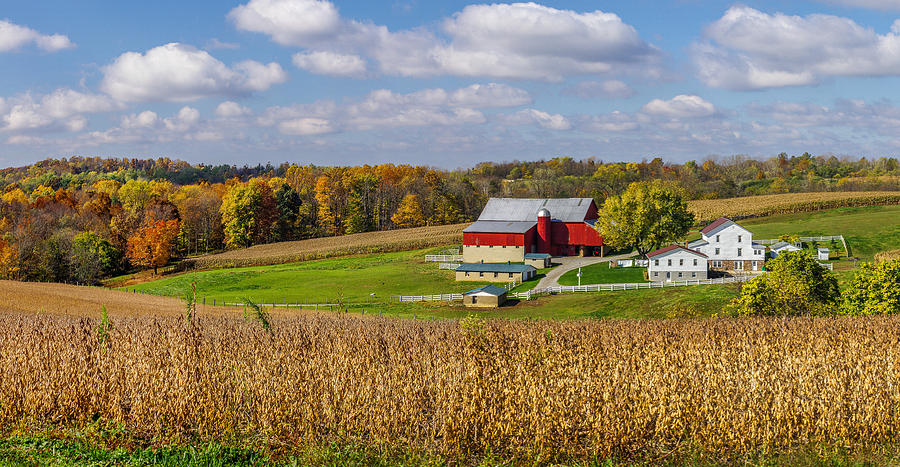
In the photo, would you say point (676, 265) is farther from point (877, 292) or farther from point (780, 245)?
point (877, 292)

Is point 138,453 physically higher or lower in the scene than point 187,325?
lower

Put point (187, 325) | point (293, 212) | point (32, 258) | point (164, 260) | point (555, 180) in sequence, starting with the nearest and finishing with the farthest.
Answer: point (187, 325) → point (32, 258) → point (164, 260) → point (293, 212) → point (555, 180)

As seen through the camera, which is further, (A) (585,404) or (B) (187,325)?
(B) (187,325)

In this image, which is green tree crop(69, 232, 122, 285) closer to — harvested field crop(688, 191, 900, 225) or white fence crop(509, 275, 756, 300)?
white fence crop(509, 275, 756, 300)

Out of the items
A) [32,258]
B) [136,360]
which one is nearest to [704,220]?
[32,258]

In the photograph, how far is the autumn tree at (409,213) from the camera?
118625 mm

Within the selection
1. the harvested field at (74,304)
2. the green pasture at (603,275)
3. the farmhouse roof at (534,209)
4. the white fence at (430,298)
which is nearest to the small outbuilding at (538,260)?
the green pasture at (603,275)

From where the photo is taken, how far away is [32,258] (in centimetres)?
7650

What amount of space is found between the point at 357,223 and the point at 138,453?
11014cm

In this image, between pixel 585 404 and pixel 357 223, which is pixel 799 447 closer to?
pixel 585 404

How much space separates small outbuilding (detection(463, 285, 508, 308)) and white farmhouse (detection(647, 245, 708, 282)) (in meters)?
15.0

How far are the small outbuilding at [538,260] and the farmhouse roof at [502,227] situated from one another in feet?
12.1

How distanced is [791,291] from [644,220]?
34.8m

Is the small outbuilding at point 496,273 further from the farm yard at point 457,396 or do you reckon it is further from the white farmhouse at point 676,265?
the farm yard at point 457,396
